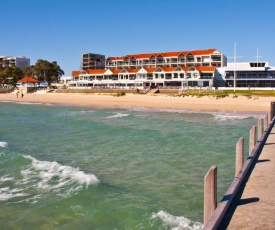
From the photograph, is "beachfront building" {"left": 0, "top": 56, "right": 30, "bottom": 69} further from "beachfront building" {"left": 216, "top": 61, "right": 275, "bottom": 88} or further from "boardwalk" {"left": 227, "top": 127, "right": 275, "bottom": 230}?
"boardwalk" {"left": 227, "top": 127, "right": 275, "bottom": 230}

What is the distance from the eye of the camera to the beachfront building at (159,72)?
244 ft

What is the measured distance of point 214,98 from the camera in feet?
165

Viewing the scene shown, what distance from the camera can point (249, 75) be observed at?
7056 centimetres

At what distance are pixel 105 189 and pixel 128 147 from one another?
7.32m

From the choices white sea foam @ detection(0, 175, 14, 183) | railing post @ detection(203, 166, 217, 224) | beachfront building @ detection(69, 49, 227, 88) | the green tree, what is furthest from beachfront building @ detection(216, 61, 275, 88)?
the green tree

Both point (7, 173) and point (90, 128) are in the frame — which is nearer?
point (7, 173)

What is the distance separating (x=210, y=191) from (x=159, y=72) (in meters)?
75.0

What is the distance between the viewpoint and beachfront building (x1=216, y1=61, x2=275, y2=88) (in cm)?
6912

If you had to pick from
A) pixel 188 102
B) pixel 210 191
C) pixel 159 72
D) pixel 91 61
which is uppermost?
pixel 91 61

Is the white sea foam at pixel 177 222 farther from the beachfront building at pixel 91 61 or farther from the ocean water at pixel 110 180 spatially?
the beachfront building at pixel 91 61

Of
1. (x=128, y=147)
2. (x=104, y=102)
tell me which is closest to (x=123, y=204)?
(x=128, y=147)

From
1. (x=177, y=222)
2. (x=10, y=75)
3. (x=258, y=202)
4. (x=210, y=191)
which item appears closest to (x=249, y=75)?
(x=177, y=222)

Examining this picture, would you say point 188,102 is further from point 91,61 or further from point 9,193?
point 91,61

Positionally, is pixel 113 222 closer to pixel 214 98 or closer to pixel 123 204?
pixel 123 204
